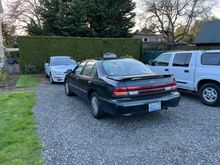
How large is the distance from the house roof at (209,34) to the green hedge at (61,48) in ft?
34.8

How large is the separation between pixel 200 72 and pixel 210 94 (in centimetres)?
73

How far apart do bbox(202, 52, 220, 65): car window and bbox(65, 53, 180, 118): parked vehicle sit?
2.00m

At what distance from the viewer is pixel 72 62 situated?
515 inches

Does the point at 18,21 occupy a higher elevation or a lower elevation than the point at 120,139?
higher

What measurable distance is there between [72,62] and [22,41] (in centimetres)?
535

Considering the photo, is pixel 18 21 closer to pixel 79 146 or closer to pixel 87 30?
pixel 87 30

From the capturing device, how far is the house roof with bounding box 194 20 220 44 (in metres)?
24.8

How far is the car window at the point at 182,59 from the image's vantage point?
290 inches

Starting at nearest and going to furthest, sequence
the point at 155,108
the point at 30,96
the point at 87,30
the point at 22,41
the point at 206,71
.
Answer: the point at 155,108 → the point at 206,71 → the point at 30,96 → the point at 22,41 → the point at 87,30

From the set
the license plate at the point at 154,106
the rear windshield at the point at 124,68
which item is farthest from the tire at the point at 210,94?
the license plate at the point at 154,106

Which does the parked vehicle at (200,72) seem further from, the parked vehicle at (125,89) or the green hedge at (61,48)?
the green hedge at (61,48)

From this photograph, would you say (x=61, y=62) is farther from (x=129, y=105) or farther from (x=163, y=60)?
(x=129, y=105)

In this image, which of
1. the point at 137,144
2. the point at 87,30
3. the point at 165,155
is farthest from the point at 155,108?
the point at 87,30

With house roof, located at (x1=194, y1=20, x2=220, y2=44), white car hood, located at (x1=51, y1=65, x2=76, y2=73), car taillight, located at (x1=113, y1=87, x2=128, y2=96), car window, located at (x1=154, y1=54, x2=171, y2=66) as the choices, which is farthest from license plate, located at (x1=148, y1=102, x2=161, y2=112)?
house roof, located at (x1=194, y1=20, x2=220, y2=44)
